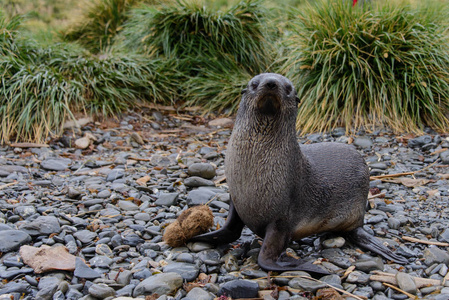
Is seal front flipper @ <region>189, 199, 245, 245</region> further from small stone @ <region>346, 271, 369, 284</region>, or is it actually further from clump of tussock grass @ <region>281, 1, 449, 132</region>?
clump of tussock grass @ <region>281, 1, 449, 132</region>

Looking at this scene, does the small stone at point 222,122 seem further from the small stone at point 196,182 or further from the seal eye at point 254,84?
the seal eye at point 254,84

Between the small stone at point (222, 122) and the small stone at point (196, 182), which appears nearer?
the small stone at point (196, 182)

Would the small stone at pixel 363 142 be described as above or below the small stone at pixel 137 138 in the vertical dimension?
above

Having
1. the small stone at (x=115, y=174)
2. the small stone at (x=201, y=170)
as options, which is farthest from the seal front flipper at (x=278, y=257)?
the small stone at (x=115, y=174)

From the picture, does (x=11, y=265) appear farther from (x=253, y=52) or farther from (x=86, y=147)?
(x=253, y=52)

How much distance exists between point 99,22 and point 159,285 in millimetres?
8165

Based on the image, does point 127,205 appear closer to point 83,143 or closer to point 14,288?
point 14,288

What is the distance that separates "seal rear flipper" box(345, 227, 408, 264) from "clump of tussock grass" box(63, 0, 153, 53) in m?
7.55

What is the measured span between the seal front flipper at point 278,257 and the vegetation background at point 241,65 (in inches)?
126

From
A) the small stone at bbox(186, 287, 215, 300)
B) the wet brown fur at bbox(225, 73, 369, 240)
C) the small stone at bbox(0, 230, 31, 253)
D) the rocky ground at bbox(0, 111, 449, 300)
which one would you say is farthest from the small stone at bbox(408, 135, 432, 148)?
the small stone at bbox(0, 230, 31, 253)

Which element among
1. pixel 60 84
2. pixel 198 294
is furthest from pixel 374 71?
pixel 198 294

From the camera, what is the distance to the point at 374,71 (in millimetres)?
A: 6078

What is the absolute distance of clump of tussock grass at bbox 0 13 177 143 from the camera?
603 cm

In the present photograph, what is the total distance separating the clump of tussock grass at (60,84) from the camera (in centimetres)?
603
